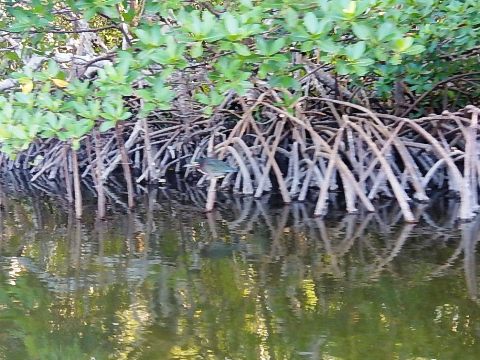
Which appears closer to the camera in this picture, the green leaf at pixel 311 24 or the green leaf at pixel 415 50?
the green leaf at pixel 311 24

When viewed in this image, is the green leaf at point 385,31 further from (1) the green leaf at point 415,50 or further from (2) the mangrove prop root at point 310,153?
(2) the mangrove prop root at point 310,153

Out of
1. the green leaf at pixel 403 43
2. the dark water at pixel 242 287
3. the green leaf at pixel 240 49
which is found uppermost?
the green leaf at pixel 403 43

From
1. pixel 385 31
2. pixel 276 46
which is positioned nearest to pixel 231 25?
pixel 276 46

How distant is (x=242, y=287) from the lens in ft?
10.4

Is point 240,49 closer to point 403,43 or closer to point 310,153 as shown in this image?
point 403,43

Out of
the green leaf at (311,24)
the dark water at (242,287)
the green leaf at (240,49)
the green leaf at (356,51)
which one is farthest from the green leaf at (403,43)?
the dark water at (242,287)

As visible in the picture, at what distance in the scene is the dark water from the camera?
2.54 metres

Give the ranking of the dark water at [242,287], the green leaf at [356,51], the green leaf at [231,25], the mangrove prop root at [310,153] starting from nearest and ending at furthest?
the dark water at [242,287] < the green leaf at [231,25] < the green leaf at [356,51] < the mangrove prop root at [310,153]

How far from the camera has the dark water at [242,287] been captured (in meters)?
2.54

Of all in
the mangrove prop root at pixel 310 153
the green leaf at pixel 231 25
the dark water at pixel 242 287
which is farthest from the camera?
the mangrove prop root at pixel 310 153

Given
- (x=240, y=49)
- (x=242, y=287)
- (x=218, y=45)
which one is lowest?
(x=242, y=287)

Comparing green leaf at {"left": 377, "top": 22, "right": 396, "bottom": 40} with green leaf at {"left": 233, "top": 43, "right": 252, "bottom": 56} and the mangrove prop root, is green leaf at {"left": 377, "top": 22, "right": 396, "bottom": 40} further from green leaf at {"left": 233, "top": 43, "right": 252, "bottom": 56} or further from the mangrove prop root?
the mangrove prop root

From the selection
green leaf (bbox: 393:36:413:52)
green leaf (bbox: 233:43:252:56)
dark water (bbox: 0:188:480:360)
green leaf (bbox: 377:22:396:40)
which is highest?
green leaf (bbox: 377:22:396:40)

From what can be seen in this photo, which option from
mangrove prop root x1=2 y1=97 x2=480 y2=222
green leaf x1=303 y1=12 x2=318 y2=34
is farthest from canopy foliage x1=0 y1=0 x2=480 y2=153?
mangrove prop root x1=2 y1=97 x2=480 y2=222
